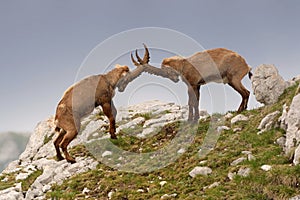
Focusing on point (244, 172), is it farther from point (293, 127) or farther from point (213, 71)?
point (213, 71)

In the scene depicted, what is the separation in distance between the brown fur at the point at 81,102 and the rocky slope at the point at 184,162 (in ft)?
4.18

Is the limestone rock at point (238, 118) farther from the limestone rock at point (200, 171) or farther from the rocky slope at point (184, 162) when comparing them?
the limestone rock at point (200, 171)

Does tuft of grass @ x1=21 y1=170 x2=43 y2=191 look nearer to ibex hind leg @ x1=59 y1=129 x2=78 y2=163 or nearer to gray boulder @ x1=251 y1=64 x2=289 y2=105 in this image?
ibex hind leg @ x1=59 y1=129 x2=78 y2=163

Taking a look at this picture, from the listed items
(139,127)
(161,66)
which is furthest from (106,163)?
(161,66)

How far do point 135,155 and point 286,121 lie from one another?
273 inches

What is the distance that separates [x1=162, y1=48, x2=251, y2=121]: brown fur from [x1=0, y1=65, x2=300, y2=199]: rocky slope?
2.92 ft

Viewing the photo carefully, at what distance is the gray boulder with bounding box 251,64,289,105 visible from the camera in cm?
1686

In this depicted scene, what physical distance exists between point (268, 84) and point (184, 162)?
6.38 metres

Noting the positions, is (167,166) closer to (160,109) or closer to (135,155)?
(135,155)

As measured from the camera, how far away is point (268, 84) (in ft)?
55.7

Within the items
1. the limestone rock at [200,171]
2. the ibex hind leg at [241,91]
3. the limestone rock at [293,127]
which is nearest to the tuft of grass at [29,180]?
the limestone rock at [200,171]

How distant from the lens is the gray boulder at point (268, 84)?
664 inches

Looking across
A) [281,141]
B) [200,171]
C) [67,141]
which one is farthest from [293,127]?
[67,141]

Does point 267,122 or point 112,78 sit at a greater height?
point 112,78
